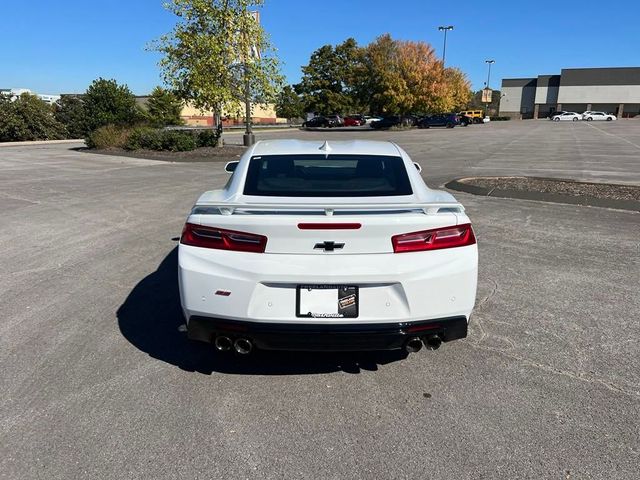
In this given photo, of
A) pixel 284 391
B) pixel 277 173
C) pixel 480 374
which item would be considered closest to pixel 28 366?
pixel 284 391

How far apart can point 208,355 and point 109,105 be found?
78.7 ft

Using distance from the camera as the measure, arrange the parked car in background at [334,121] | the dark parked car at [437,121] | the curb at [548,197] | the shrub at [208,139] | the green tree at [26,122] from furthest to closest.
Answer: the dark parked car at [437,121], the parked car in background at [334,121], the green tree at [26,122], the shrub at [208,139], the curb at [548,197]

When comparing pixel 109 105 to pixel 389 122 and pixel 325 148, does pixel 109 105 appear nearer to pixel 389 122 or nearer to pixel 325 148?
pixel 325 148

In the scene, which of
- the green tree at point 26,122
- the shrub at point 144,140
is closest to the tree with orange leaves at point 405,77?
the green tree at point 26,122

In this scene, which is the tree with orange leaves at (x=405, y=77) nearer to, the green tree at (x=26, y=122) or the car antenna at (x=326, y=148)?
the green tree at (x=26, y=122)

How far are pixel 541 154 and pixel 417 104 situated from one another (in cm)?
2857

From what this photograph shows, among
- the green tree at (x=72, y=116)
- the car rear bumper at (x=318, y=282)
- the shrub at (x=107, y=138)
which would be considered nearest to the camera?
the car rear bumper at (x=318, y=282)

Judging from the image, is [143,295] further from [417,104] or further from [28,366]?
[417,104]

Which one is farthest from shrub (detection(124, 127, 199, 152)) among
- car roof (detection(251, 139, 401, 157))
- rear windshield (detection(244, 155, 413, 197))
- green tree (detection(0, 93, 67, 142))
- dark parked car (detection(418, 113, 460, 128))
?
dark parked car (detection(418, 113, 460, 128))

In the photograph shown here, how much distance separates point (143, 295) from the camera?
4555mm

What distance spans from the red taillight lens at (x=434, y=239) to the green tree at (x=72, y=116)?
86.7ft

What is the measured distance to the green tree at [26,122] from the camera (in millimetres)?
27891

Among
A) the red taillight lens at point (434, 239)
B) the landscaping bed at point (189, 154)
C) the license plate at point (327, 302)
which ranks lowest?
the landscaping bed at point (189, 154)

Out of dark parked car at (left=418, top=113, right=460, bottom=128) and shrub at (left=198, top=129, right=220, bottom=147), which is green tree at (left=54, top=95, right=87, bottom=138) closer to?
shrub at (left=198, top=129, right=220, bottom=147)
